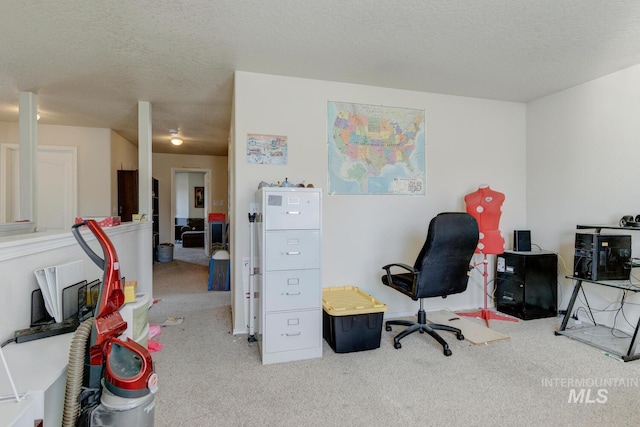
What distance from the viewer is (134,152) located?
6.45 meters

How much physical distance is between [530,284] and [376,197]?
69.5 inches

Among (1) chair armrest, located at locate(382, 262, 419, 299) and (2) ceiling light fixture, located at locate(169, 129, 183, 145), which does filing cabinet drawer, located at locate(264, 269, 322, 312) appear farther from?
(2) ceiling light fixture, located at locate(169, 129, 183, 145)

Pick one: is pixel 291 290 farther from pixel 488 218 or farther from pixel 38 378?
pixel 488 218

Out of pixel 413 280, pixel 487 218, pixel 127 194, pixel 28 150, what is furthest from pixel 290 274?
pixel 127 194

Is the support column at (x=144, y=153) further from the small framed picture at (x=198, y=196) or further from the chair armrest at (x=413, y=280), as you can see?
the small framed picture at (x=198, y=196)

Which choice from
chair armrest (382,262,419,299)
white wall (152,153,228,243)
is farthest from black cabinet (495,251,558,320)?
white wall (152,153,228,243)

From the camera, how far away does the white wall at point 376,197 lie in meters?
2.89

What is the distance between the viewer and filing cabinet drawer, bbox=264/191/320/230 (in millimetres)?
2326

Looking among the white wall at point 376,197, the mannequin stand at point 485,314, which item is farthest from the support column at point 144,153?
the mannequin stand at point 485,314

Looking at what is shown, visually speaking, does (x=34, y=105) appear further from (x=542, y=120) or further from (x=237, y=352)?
(x=542, y=120)

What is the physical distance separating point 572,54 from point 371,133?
170 centimetres

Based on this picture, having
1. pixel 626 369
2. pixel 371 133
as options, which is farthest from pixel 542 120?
pixel 626 369

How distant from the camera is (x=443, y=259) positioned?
8.18 ft

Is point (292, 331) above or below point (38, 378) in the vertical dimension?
below
